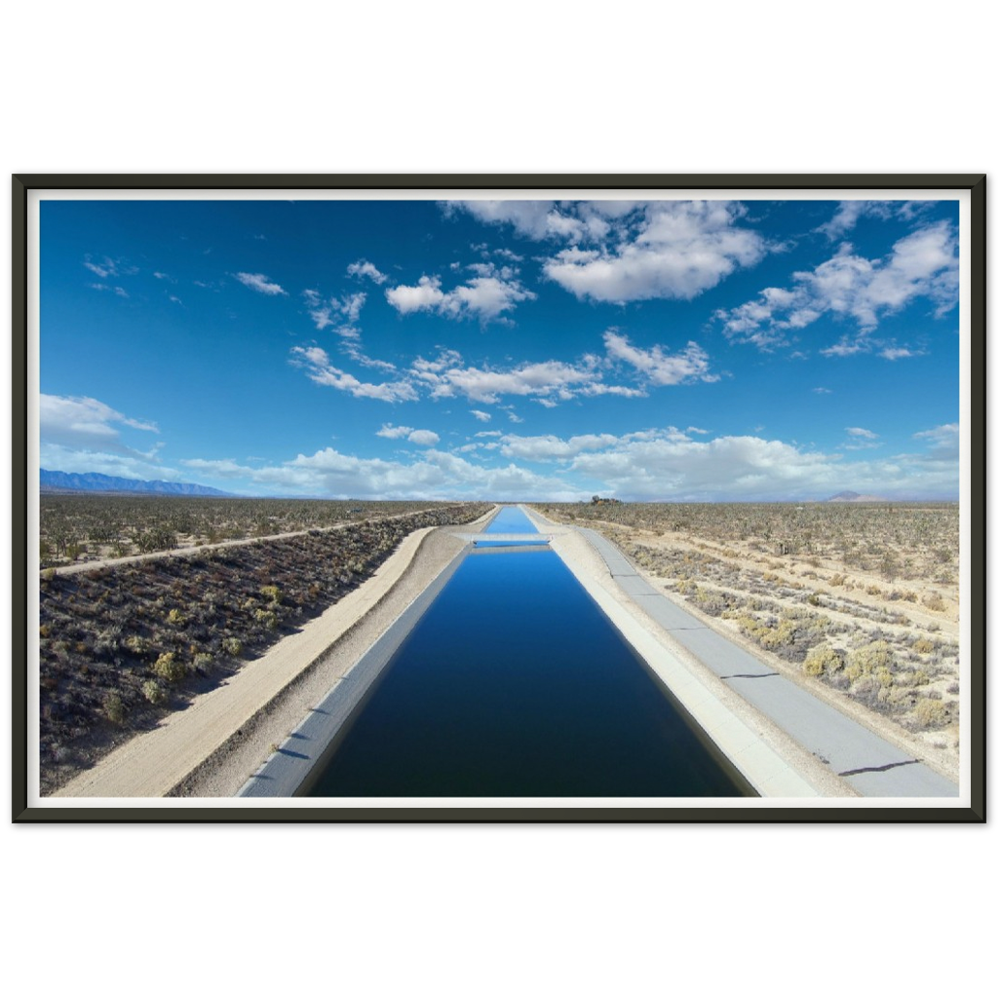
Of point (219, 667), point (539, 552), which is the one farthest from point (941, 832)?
point (539, 552)

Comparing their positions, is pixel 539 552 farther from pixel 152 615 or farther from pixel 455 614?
pixel 152 615

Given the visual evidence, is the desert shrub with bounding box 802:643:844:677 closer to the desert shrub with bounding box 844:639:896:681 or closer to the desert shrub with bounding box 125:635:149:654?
the desert shrub with bounding box 844:639:896:681

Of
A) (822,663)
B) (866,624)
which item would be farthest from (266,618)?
(866,624)

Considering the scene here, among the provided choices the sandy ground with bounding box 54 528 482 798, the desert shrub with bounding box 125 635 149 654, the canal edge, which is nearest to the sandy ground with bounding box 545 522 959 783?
the canal edge

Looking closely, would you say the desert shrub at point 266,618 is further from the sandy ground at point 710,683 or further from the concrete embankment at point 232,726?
the sandy ground at point 710,683

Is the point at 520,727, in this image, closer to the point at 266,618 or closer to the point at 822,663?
the point at 822,663

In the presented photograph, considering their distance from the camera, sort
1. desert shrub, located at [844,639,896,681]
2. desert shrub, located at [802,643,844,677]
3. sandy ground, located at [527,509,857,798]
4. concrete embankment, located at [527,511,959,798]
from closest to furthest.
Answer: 1. concrete embankment, located at [527,511,959,798]
2. sandy ground, located at [527,509,857,798]
3. desert shrub, located at [844,639,896,681]
4. desert shrub, located at [802,643,844,677]
